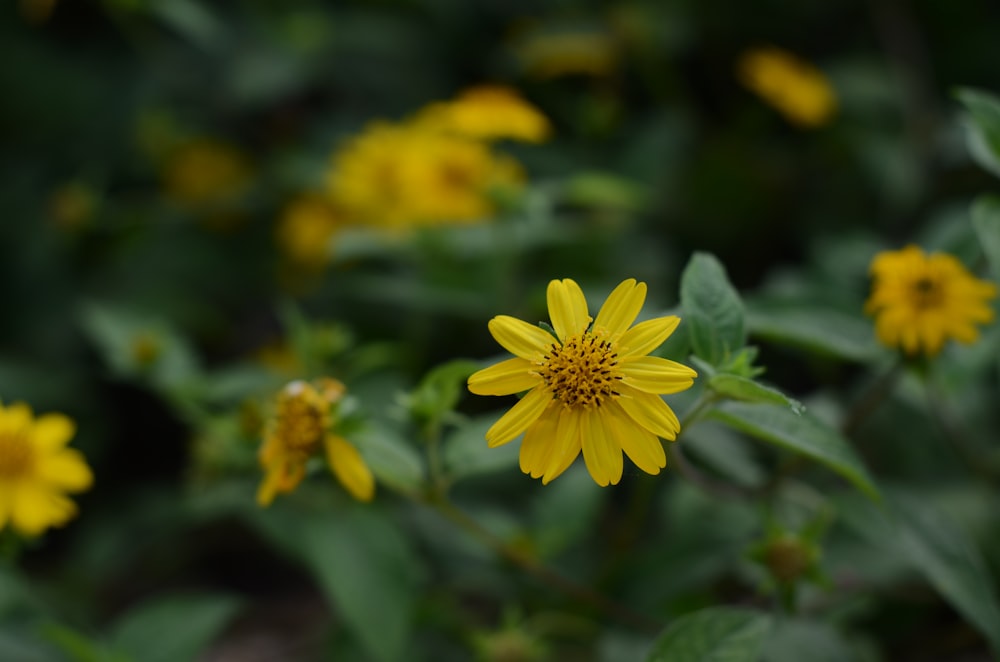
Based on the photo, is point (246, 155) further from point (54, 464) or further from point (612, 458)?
point (612, 458)

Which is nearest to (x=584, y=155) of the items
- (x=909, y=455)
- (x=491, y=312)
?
(x=491, y=312)

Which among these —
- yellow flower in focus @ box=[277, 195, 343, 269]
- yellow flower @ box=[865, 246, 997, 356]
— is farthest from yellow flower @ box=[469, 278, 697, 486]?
yellow flower in focus @ box=[277, 195, 343, 269]

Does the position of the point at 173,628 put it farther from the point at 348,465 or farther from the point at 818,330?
the point at 818,330

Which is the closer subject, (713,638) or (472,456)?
(713,638)

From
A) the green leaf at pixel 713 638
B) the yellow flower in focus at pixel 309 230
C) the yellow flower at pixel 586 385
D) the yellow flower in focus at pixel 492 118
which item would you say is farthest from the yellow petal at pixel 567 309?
the yellow flower in focus at pixel 309 230

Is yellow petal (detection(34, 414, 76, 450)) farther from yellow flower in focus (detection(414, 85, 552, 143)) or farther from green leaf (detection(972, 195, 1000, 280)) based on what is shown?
green leaf (detection(972, 195, 1000, 280))

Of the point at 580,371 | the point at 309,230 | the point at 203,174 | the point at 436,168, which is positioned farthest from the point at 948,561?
the point at 203,174
